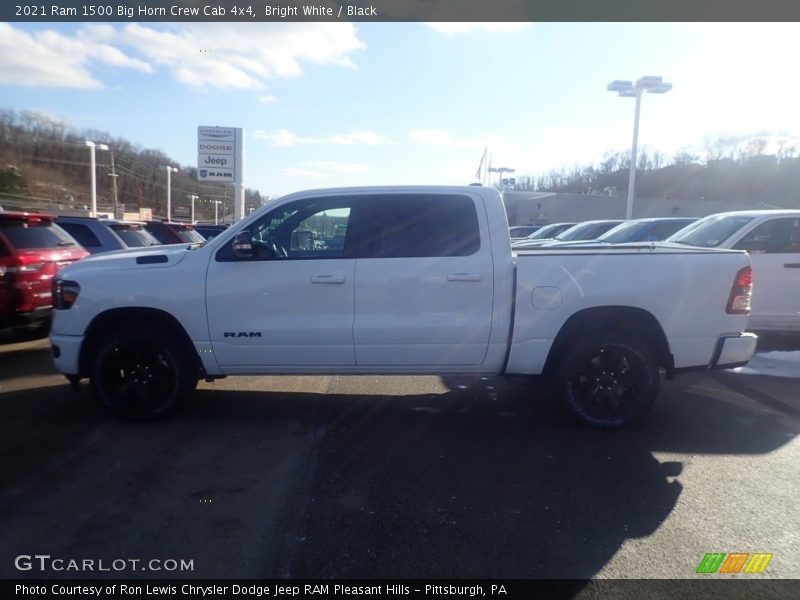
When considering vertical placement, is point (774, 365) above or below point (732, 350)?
below

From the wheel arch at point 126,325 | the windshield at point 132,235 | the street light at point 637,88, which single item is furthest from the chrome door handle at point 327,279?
the street light at point 637,88

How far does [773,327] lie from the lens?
764 cm

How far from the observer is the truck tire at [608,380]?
4.89m

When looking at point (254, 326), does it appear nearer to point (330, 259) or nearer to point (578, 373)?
point (330, 259)

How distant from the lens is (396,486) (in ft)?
12.6

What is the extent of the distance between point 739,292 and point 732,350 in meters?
0.51

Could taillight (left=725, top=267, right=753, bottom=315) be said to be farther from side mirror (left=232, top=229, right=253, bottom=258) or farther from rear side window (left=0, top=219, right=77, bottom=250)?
rear side window (left=0, top=219, right=77, bottom=250)

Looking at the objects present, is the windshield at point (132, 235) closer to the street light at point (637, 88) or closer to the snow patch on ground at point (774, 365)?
the snow patch on ground at point (774, 365)

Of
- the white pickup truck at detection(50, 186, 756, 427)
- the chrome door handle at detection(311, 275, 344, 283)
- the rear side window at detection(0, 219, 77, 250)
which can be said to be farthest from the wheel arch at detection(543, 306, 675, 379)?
the rear side window at detection(0, 219, 77, 250)

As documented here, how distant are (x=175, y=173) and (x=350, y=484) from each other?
6427cm

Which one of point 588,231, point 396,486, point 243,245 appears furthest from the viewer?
point 588,231

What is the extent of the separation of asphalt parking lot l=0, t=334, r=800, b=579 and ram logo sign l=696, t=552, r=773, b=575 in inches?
2.2

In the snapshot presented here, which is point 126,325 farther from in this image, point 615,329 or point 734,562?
point 734,562

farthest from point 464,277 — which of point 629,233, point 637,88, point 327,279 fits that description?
point 637,88
